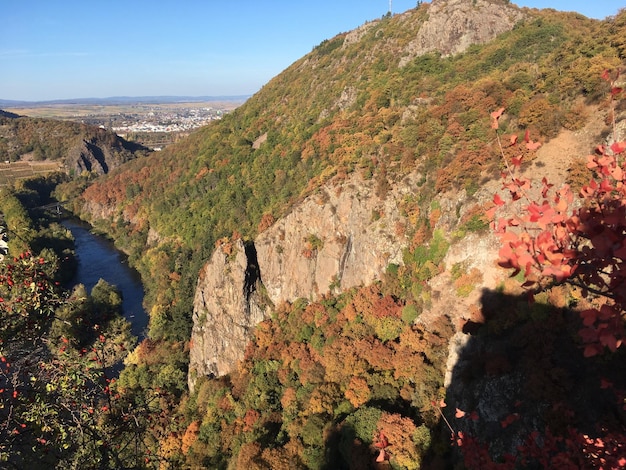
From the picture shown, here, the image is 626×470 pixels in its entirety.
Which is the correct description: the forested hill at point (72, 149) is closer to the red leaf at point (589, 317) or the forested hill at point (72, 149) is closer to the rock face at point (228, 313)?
the rock face at point (228, 313)

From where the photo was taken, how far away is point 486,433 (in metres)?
18.8

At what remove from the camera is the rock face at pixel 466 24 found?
199 ft

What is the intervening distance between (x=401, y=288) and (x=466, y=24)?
54103 millimetres

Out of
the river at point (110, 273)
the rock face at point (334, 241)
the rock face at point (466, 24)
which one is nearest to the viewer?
the rock face at point (334, 241)

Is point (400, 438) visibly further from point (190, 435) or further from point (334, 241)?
point (190, 435)

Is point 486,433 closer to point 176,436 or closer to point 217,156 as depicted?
point 176,436

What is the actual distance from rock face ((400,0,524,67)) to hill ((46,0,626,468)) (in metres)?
0.33

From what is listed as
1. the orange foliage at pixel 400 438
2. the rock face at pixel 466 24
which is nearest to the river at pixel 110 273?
the orange foliage at pixel 400 438

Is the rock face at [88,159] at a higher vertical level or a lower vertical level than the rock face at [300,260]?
higher

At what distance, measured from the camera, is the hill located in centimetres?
2033

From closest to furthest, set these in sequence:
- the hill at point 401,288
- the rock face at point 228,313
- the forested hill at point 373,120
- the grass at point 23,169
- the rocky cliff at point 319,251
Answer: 1. the hill at point 401,288
2. the forested hill at point 373,120
3. the rocky cliff at point 319,251
4. the rock face at point 228,313
5. the grass at point 23,169

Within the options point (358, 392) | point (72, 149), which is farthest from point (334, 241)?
point (72, 149)

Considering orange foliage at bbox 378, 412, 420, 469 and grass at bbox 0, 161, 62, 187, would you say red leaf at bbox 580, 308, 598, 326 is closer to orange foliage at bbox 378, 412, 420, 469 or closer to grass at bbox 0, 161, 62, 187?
orange foliage at bbox 378, 412, 420, 469

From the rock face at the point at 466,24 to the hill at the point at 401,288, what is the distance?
0.33 m
